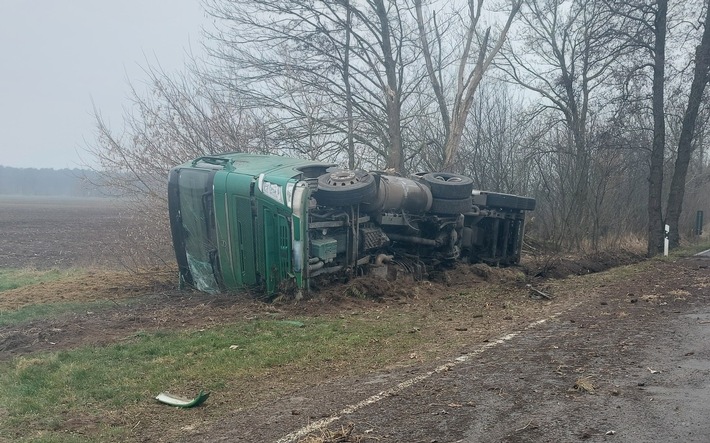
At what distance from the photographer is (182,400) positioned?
18.8 ft

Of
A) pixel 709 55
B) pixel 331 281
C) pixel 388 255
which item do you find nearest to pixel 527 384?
pixel 331 281

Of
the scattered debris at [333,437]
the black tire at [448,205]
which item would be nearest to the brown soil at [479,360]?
the scattered debris at [333,437]

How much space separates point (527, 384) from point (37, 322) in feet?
24.0

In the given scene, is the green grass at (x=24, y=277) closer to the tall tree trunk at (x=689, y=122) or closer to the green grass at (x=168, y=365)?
the green grass at (x=168, y=365)

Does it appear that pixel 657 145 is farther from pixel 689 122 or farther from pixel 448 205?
pixel 448 205

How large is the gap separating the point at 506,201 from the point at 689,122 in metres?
10.4

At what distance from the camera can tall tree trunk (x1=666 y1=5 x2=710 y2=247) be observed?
1911 cm

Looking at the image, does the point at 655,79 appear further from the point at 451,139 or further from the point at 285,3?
the point at 285,3

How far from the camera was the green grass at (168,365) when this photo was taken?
5.64 m

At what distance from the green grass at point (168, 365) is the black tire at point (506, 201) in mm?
4984

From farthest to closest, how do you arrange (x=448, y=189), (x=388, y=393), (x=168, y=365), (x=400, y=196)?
(x=448, y=189) < (x=400, y=196) < (x=168, y=365) < (x=388, y=393)

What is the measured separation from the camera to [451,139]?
2059 cm

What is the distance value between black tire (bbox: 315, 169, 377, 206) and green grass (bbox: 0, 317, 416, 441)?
2033 mm

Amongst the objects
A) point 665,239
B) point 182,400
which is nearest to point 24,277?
point 182,400
